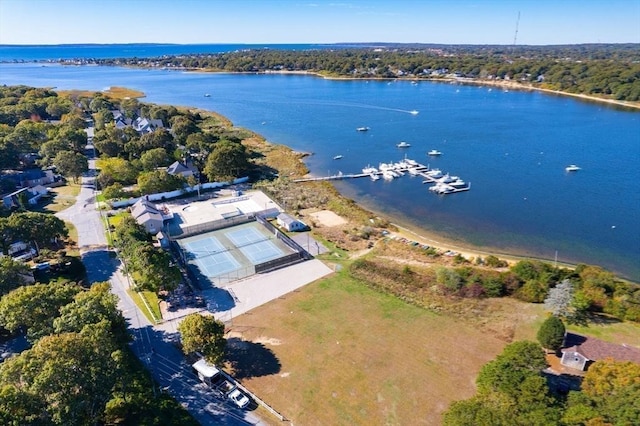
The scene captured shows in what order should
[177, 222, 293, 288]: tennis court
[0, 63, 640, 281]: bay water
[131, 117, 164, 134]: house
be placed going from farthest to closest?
[131, 117, 164, 134]: house → [0, 63, 640, 281]: bay water → [177, 222, 293, 288]: tennis court

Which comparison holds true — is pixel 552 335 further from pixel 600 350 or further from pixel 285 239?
pixel 285 239

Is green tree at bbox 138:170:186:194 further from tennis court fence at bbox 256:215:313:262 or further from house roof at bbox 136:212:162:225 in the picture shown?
tennis court fence at bbox 256:215:313:262

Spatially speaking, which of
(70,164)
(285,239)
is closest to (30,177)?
(70,164)

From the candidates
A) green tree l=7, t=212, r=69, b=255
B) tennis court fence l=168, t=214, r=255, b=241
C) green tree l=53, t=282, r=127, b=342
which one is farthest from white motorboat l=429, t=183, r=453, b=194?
green tree l=7, t=212, r=69, b=255

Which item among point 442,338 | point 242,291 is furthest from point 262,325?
point 442,338

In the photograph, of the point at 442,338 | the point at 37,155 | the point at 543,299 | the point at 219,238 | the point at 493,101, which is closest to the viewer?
the point at 442,338

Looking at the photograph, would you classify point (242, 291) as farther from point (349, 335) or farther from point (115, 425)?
point (115, 425)
